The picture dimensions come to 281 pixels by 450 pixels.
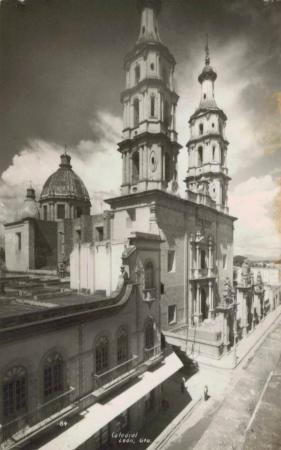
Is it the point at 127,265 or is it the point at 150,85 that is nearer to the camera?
the point at 127,265

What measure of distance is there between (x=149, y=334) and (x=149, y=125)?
14.8 meters

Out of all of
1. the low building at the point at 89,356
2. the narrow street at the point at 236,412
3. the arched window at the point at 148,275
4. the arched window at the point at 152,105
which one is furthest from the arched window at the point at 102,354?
the arched window at the point at 152,105

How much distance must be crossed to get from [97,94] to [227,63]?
519 cm

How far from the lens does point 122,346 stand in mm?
11641

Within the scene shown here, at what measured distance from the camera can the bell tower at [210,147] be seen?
27.9 m

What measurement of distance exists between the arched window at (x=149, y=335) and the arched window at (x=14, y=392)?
6.44 meters

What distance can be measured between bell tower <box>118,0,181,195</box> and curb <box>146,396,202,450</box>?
1342 centimetres

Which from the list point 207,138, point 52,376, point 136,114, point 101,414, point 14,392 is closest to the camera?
point 14,392

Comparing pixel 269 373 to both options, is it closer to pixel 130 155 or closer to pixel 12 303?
pixel 12 303

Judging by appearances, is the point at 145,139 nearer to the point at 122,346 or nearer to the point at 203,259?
the point at 203,259

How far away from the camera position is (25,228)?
25.4m

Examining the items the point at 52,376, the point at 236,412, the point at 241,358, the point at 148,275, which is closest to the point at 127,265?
the point at 148,275

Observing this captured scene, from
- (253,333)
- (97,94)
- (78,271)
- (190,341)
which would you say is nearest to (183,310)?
(190,341)

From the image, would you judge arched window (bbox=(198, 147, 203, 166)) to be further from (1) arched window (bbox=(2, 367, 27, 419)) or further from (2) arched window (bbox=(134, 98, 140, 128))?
(1) arched window (bbox=(2, 367, 27, 419))
